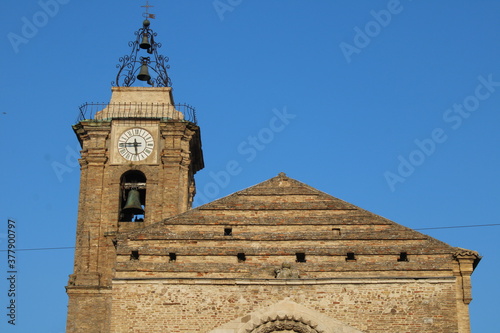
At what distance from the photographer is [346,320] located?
2494 centimetres

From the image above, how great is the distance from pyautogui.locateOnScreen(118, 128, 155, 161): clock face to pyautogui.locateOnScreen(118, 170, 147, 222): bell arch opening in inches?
20.5

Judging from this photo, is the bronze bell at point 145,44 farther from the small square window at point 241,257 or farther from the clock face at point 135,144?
the small square window at point 241,257

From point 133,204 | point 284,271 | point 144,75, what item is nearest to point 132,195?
point 133,204

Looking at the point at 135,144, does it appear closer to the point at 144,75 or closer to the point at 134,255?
the point at 144,75

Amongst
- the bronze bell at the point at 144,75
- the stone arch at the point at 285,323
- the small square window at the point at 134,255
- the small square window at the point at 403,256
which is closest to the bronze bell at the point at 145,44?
the bronze bell at the point at 144,75

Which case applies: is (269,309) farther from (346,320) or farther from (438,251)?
(438,251)

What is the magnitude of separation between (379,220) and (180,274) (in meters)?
5.09

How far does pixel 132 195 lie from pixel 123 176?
27.9 inches

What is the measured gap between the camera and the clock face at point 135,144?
33.5 meters

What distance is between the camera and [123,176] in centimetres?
3334

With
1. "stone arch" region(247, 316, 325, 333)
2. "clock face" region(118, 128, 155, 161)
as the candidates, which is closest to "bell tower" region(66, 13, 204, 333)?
"clock face" region(118, 128, 155, 161)

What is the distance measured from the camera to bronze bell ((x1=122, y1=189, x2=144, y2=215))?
32.7 m

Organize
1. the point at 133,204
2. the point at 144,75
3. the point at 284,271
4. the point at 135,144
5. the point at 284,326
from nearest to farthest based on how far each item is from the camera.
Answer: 1. the point at 284,326
2. the point at 284,271
3. the point at 133,204
4. the point at 135,144
5. the point at 144,75

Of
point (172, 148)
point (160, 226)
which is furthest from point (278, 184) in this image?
point (172, 148)
